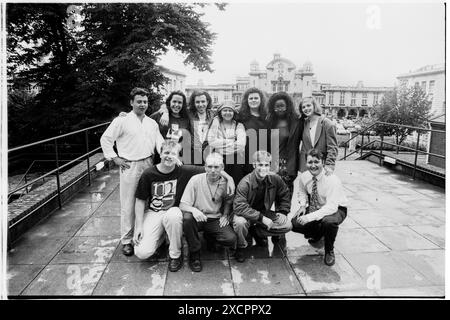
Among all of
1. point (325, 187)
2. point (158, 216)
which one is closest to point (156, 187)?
point (158, 216)

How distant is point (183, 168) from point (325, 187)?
149cm

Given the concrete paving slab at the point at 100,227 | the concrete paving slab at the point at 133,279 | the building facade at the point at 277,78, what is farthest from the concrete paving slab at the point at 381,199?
the building facade at the point at 277,78

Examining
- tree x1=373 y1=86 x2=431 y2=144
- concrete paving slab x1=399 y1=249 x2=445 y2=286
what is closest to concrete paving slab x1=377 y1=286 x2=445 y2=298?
concrete paving slab x1=399 y1=249 x2=445 y2=286

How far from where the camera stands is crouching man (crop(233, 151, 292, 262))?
3203 millimetres

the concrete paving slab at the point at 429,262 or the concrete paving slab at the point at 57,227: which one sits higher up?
the concrete paving slab at the point at 57,227

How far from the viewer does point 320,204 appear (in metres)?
3.43

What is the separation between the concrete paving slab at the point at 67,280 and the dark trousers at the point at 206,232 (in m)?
0.88

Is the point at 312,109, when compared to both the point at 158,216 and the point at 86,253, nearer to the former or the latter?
the point at 158,216

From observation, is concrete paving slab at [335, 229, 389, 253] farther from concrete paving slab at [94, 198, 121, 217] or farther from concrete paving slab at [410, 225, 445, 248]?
concrete paving slab at [94, 198, 121, 217]

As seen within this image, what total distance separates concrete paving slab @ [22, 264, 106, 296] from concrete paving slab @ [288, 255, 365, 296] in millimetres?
1871

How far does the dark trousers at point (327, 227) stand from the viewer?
3.21m

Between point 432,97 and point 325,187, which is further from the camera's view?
point 432,97

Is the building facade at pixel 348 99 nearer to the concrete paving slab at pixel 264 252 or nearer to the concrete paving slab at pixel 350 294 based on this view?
the concrete paving slab at pixel 264 252

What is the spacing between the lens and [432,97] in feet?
93.8
